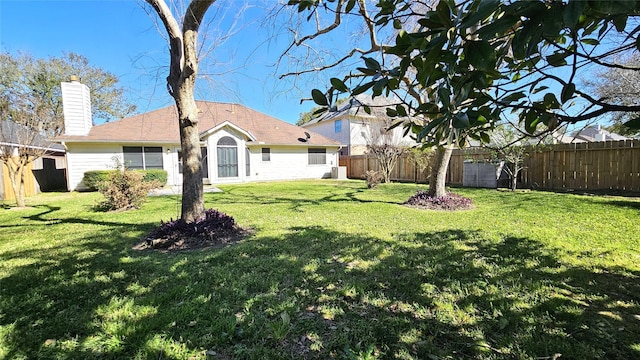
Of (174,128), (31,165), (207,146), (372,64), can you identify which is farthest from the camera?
(174,128)

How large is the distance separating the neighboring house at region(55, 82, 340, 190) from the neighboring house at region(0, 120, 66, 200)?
4.43ft

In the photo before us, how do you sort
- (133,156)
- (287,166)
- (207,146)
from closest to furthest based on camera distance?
(133,156), (207,146), (287,166)

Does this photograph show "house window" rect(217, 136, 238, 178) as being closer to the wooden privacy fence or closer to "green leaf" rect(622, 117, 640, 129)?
the wooden privacy fence

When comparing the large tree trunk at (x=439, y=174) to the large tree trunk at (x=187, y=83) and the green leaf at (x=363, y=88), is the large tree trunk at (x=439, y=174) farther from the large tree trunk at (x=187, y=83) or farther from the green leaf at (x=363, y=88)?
the green leaf at (x=363, y=88)

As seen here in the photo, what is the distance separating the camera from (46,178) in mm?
13641

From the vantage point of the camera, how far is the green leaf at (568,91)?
1223mm

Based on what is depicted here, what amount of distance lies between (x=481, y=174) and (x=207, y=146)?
13.9 metres

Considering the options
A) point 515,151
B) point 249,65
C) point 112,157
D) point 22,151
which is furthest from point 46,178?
point 515,151

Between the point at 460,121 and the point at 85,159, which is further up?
the point at 85,159

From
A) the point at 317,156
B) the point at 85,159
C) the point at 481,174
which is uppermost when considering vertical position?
the point at 317,156

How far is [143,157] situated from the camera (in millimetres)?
14141

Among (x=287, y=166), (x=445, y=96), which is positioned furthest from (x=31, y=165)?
(x=445, y=96)

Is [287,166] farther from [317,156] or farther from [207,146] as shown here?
[207,146]

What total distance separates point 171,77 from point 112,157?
11160mm
